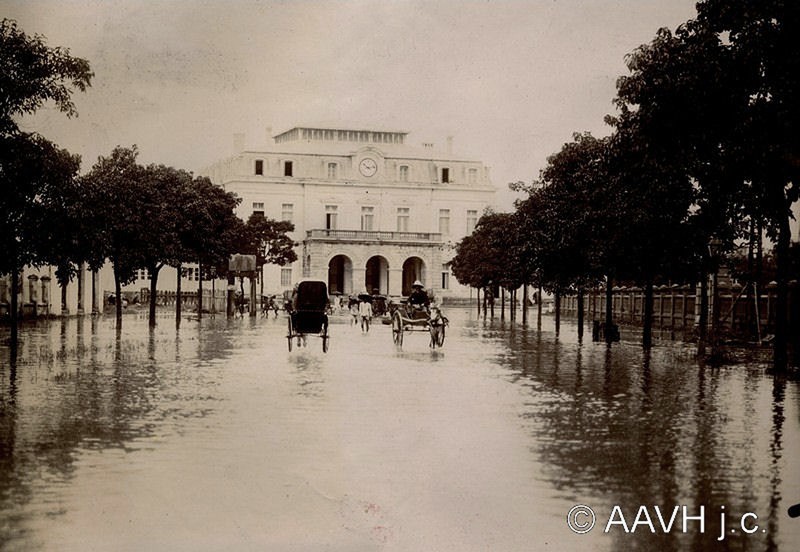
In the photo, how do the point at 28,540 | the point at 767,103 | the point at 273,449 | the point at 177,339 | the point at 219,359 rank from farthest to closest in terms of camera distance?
the point at 177,339 < the point at 219,359 < the point at 767,103 < the point at 273,449 < the point at 28,540

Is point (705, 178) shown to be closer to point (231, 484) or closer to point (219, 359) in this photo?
point (219, 359)

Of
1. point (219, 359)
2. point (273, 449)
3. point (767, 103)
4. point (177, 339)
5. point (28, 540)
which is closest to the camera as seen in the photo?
point (28, 540)

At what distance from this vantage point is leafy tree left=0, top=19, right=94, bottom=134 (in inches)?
468

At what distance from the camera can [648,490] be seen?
6.38m

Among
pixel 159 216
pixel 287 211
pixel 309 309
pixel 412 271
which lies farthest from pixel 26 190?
pixel 412 271

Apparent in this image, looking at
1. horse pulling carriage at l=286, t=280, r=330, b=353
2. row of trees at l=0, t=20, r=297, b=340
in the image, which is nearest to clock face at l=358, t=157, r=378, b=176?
row of trees at l=0, t=20, r=297, b=340

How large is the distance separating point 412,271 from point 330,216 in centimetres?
811

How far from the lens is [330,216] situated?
6103cm

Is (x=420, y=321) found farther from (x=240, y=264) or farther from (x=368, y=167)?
(x=368, y=167)

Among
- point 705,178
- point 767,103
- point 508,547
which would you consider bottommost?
point 508,547

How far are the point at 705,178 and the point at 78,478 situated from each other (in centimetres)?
1004

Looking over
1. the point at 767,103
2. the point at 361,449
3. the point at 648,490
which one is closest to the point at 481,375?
the point at 767,103

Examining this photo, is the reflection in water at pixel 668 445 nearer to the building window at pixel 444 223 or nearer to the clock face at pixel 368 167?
the clock face at pixel 368 167

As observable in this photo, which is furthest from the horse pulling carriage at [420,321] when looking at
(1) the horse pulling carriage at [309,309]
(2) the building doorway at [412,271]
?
(2) the building doorway at [412,271]
